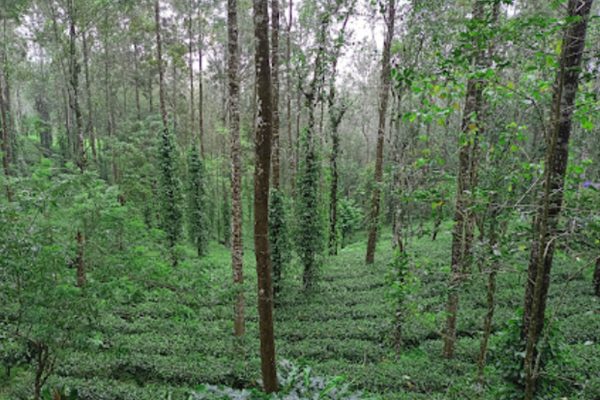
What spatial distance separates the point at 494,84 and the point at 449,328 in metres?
6.40

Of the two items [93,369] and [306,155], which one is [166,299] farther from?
[306,155]

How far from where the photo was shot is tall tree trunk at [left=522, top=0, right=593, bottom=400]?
2557 mm

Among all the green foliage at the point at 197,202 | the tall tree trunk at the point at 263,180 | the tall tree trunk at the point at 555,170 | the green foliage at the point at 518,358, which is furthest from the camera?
the green foliage at the point at 197,202

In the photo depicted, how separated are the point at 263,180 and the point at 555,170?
2.73 m

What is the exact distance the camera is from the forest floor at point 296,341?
658 centimetres

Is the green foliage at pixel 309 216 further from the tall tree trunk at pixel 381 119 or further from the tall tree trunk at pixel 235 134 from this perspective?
the tall tree trunk at pixel 235 134

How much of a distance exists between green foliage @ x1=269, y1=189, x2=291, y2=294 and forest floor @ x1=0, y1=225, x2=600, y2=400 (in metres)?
0.53

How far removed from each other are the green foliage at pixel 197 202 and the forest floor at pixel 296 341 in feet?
23.3

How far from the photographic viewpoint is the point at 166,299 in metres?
6.22

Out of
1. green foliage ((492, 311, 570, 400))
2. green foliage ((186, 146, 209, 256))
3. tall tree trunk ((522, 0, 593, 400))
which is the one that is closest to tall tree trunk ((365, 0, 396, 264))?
green foliage ((492, 311, 570, 400))

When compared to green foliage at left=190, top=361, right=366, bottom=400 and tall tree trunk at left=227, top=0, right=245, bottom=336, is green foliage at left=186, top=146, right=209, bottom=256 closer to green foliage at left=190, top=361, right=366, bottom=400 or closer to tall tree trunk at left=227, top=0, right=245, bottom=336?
tall tree trunk at left=227, top=0, right=245, bottom=336

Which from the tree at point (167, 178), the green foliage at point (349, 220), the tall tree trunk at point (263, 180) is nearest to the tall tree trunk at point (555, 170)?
the tall tree trunk at point (263, 180)

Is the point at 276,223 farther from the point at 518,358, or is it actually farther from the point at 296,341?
the point at 518,358

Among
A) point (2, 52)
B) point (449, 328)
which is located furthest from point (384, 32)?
point (2, 52)
